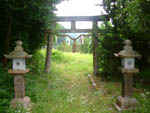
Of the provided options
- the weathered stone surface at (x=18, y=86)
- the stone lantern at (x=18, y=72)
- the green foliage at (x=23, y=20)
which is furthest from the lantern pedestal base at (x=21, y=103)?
the green foliage at (x=23, y=20)

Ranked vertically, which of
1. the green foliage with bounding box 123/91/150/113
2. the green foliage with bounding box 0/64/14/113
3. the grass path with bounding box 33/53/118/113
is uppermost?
the green foliage with bounding box 0/64/14/113

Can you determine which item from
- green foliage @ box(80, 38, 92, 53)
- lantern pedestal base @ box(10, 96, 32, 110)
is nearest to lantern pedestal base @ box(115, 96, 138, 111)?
lantern pedestal base @ box(10, 96, 32, 110)

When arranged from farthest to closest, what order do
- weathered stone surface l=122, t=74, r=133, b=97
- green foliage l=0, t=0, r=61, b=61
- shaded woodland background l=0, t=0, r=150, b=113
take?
green foliage l=0, t=0, r=61, b=61 → shaded woodland background l=0, t=0, r=150, b=113 → weathered stone surface l=122, t=74, r=133, b=97

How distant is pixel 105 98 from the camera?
16.8 feet

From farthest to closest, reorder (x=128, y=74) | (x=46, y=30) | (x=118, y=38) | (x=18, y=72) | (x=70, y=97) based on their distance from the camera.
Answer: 1. (x=46, y=30)
2. (x=118, y=38)
3. (x=70, y=97)
4. (x=128, y=74)
5. (x=18, y=72)

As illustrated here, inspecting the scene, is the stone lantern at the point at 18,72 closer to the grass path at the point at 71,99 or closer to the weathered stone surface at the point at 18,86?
the weathered stone surface at the point at 18,86

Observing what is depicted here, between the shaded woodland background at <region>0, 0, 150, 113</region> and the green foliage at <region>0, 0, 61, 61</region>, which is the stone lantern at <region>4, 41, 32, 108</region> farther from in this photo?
the green foliage at <region>0, 0, 61, 61</region>

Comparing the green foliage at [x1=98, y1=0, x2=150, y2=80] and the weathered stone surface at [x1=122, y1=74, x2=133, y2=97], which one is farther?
the green foliage at [x1=98, y1=0, x2=150, y2=80]

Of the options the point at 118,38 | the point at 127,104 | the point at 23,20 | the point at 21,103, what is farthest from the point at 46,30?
the point at 127,104

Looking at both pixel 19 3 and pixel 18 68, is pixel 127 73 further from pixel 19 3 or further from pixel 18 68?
pixel 19 3

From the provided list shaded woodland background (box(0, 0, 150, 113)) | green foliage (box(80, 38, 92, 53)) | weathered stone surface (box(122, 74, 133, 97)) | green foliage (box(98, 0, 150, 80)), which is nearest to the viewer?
weathered stone surface (box(122, 74, 133, 97))

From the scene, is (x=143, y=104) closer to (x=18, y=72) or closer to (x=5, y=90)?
(x=18, y=72)

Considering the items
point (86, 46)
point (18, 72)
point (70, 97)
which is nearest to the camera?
point (18, 72)

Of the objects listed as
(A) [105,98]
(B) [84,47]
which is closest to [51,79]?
(A) [105,98]
